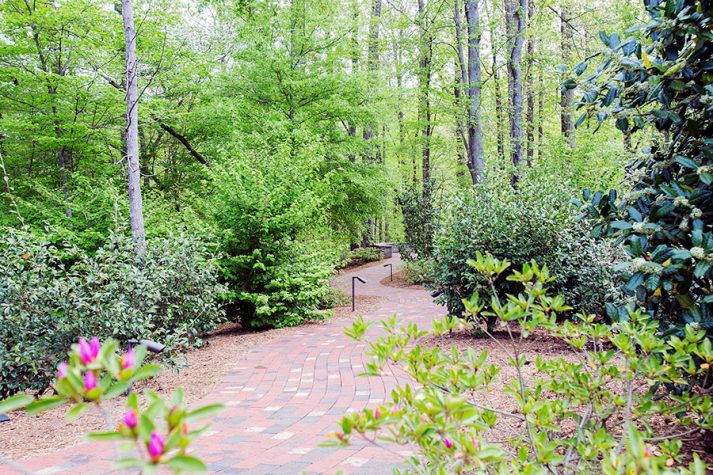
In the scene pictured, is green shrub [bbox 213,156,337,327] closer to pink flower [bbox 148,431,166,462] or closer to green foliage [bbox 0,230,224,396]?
green foliage [bbox 0,230,224,396]

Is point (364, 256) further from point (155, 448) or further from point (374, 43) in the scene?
point (155, 448)

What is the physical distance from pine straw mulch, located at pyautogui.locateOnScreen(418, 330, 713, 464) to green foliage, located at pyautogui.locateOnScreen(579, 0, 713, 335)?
66 centimetres

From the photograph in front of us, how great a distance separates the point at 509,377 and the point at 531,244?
80.4 inches

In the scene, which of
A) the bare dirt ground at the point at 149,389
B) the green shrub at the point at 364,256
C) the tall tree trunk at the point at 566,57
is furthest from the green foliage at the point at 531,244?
the green shrub at the point at 364,256

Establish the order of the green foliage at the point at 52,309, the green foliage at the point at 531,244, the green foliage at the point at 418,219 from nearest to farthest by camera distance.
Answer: the green foliage at the point at 52,309
the green foliage at the point at 531,244
the green foliage at the point at 418,219

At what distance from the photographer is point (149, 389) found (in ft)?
14.2

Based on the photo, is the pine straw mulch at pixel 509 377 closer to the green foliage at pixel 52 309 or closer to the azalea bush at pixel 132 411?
the azalea bush at pixel 132 411

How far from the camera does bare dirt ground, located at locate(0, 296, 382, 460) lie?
337 centimetres

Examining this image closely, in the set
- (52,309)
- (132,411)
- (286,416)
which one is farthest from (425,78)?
(132,411)

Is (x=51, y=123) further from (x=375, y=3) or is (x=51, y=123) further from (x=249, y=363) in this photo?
(x=375, y=3)

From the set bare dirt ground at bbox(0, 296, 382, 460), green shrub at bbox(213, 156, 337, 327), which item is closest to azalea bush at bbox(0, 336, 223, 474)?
bare dirt ground at bbox(0, 296, 382, 460)

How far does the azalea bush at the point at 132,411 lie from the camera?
0.77 metres

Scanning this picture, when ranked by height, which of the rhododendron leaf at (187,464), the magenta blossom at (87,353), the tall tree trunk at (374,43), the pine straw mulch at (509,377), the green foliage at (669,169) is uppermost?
the tall tree trunk at (374,43)

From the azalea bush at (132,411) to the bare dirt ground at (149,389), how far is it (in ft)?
9.92
